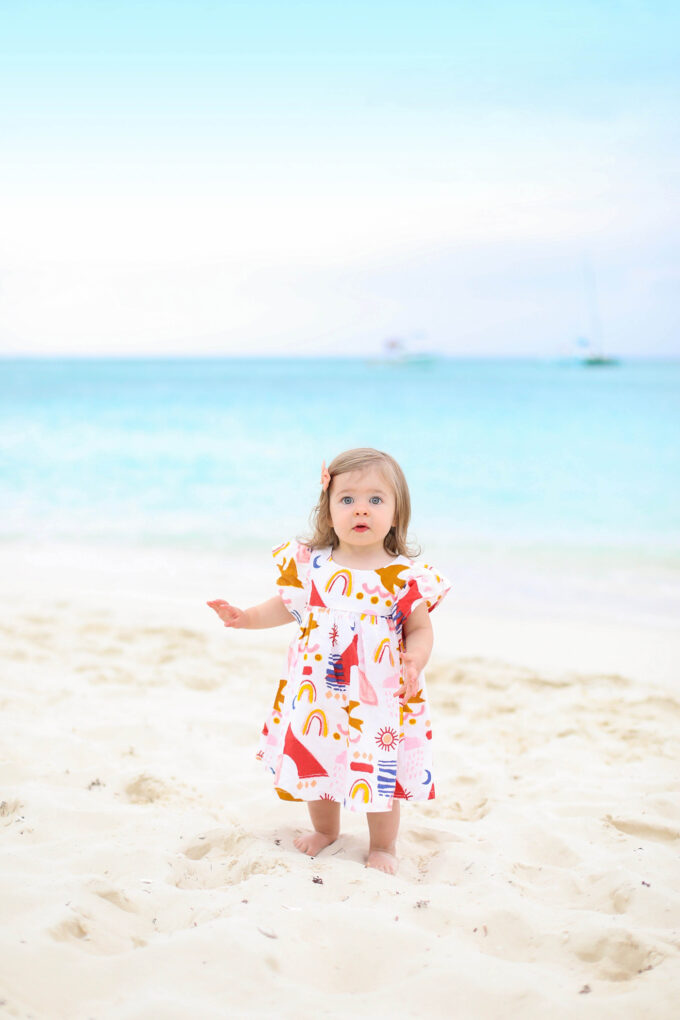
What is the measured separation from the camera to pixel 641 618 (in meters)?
6.00

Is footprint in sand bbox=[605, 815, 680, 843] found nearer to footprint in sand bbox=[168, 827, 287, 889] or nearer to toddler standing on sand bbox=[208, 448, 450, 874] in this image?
toddler standing on sand bbox=[208, 448, 450, 874]

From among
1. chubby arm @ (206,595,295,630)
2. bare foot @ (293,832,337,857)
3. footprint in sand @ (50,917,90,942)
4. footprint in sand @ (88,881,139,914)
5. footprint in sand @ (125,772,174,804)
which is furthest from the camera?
footprint in sand @ (125,772,174,804)

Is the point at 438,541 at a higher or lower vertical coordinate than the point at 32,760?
higher

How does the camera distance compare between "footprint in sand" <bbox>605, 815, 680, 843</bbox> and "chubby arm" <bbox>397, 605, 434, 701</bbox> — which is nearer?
"chubby arm" <bbox>397, 605, 434, 701</bbox>

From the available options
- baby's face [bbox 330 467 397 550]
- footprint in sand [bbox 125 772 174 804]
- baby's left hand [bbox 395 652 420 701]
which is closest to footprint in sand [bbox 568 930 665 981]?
baby's left hand [bbox 395 652 420 701]

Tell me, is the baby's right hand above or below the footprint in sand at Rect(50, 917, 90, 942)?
above

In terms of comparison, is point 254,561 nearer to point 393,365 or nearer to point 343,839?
point 343,839

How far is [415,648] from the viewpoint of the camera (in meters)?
2.53

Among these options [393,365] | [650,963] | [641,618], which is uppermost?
[393,365]

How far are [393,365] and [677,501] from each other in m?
58.9

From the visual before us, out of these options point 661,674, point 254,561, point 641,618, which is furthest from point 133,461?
point 661,674

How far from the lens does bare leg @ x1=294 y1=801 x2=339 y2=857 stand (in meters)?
2.63

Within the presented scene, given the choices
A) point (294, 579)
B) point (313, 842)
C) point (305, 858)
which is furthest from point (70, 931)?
point (294, 579)

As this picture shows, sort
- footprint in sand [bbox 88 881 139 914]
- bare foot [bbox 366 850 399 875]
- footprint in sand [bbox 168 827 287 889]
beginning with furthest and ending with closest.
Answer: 1. bare foot [bbox 366 850 399 875]
2. footprint in sand [bbox 168 827 287 889]
3. footprint in sand [bbox 88 881 139 914]
